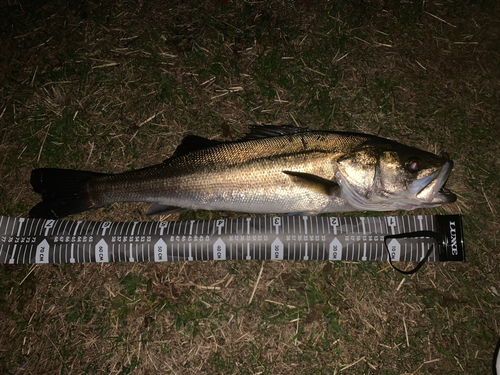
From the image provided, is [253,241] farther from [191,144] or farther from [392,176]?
[392,176]

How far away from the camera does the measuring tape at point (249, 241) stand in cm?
319

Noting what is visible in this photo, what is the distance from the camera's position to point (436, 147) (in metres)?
3.65

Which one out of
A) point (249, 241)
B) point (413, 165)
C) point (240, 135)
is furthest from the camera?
point (240, 135)

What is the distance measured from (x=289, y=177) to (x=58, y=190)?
260 centimetres

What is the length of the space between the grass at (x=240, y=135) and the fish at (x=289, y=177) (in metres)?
0.48

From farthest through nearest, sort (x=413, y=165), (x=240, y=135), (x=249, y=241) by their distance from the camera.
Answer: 1. (x=240, y=135)
2. (x=249, y=241)
3. (x=413, y=165)

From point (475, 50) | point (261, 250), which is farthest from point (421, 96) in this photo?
point (261, 250)

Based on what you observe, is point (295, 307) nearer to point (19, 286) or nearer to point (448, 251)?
point (448, 251)

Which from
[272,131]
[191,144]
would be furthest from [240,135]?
[191,144]

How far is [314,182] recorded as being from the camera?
2926 mm

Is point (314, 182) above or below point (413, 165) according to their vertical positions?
below

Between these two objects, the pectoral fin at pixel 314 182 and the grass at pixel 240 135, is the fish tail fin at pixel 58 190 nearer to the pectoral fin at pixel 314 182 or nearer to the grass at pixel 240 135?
the grass at pixel 240 135

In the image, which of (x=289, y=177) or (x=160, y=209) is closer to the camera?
(x=289, y=177)

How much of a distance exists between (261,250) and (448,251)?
200 centimetres
